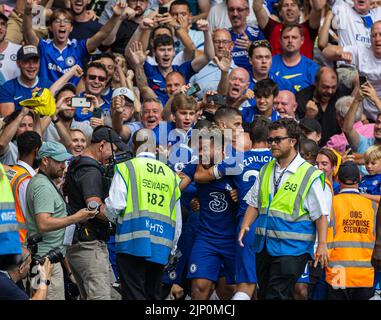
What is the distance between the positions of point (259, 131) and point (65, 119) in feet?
11.2

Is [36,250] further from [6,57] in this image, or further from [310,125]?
Answer: [6,57]

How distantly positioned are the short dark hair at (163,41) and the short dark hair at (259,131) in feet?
12.0

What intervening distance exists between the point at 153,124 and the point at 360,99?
2.62 m

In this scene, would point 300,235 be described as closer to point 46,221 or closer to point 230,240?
point 230,240

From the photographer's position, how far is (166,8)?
16875mm

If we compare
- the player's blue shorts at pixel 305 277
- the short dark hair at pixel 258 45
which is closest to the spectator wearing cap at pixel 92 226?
the player's blue shorts at pixel 305 277

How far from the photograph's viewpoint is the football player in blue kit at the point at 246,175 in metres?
12.6

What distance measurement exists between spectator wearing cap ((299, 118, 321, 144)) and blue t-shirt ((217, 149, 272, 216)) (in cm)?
167

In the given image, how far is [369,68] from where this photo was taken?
1653 cm

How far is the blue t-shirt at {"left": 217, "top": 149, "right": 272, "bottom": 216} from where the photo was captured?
12594 mm

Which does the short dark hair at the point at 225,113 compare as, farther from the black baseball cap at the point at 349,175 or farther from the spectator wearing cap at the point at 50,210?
the spectator wearing cap at the point at 50,210

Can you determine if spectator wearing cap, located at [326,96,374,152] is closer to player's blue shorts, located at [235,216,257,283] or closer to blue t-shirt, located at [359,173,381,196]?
blue t-shirt, located at [359,173,381,196]
